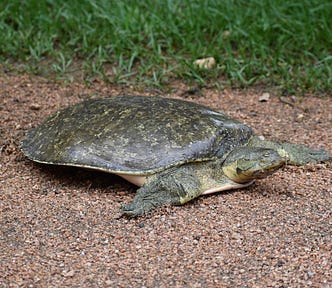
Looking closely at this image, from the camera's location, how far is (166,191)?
3760 millimetres

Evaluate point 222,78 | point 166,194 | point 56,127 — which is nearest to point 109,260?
point 166,194

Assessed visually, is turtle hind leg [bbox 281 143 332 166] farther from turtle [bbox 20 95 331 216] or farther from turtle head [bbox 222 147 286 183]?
turtle head [bbox 222 147 286 183]

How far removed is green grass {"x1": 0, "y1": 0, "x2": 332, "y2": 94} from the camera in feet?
19.4

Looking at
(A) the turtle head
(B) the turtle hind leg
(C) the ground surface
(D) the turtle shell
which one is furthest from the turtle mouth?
(B) the turtle hind leg

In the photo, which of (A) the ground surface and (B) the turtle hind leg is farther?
(B) the turtle hind leg

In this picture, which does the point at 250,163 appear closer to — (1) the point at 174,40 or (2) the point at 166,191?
(2) the point at 166,191

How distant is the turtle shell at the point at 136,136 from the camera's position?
3.83 meters

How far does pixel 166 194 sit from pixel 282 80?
8.28 feet

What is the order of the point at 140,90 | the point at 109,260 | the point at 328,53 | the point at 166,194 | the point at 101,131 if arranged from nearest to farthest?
the point at 109,260
the point at 166,194
the point at 101,131
the point at 140,90
the point at 328,53

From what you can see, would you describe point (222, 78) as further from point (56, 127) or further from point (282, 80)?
point (56, 127)

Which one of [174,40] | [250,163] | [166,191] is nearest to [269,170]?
[250,163]

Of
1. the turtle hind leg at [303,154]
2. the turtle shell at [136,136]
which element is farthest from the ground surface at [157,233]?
the turtle shell at [136,136]

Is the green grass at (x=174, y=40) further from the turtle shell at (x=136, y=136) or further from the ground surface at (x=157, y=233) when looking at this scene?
the turtle shell at (x=136, y=136)

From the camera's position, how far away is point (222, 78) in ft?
19.4
